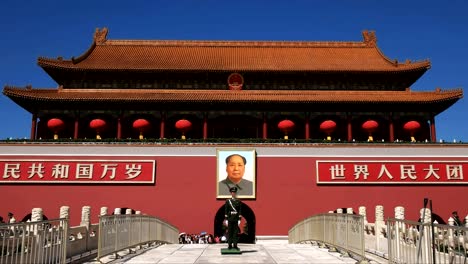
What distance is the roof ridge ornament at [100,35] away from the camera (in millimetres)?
30378

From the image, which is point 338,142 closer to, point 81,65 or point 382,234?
point 382,234

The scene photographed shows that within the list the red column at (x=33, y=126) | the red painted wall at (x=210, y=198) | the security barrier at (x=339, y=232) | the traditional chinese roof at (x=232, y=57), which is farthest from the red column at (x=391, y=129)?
the red column at (x=33, y=126)

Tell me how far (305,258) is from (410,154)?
45.0 feet

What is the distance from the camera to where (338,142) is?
906 inches

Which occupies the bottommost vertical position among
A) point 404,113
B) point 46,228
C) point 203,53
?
point 46,228

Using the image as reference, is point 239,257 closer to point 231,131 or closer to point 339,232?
point 339,232

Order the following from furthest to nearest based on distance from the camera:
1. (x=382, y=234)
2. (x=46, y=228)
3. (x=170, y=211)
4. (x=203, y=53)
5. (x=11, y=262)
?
(x=203, y=53) < (x=170, y=211) < (x=382, y=234) < (x=46, y=228) < (x=11, y=262)

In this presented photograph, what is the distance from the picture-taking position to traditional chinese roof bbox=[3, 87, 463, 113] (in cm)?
2430

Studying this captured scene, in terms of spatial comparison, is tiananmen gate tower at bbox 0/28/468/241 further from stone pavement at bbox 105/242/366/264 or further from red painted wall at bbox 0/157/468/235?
stone pavement at bbox 105/242/366/264

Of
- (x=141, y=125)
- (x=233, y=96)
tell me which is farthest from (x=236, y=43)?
(x=141, y=125)

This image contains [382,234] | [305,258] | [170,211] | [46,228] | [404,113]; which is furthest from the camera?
[404,113]

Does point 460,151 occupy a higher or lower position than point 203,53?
lower

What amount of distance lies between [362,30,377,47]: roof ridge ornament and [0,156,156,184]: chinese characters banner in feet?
55.3

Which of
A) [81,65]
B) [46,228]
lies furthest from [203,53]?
[46,228]
